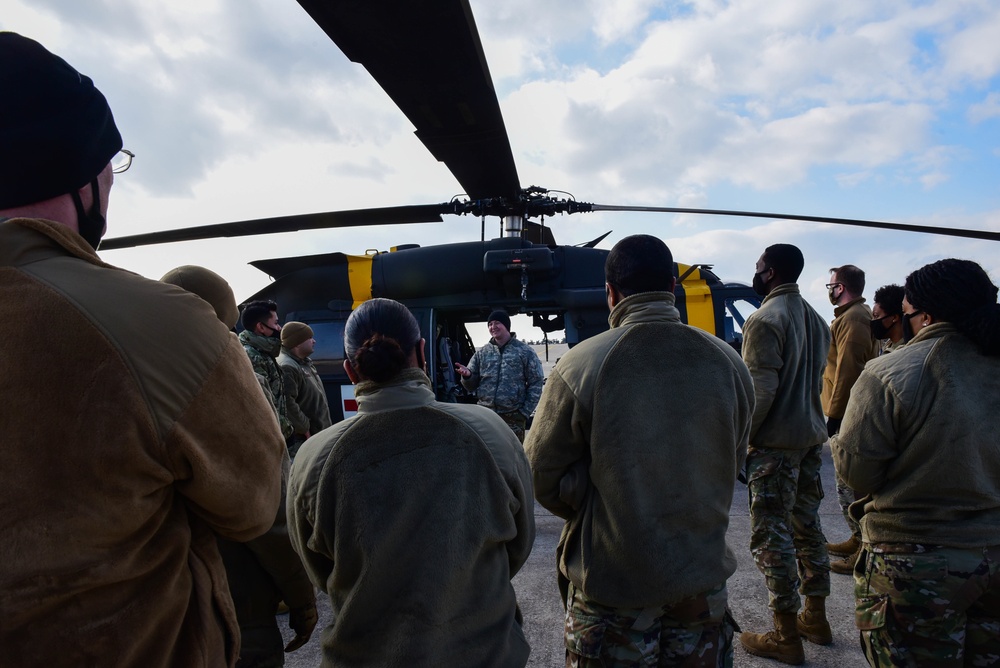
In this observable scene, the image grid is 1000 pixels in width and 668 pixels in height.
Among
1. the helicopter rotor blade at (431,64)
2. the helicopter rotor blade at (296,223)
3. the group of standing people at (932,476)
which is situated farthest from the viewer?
the helicopter rotor blade at (296,223)

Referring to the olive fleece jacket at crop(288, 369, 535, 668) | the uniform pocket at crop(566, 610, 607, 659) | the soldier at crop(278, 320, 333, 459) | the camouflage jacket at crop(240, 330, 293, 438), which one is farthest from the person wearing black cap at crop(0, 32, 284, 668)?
the soldier at crop(278, 320, 333, 459)

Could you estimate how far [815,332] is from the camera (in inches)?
123

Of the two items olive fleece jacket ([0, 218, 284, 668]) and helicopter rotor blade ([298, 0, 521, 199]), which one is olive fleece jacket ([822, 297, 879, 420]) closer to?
helicopter rotor blade ([298, 0, 521, 199])

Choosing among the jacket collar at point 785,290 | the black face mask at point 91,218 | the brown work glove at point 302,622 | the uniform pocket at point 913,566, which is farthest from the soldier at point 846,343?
the black face mask at point 91,218

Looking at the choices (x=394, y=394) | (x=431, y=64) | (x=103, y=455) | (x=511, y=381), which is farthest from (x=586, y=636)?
(x=511, y=381)

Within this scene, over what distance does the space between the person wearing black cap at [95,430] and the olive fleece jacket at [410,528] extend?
1.31 feet

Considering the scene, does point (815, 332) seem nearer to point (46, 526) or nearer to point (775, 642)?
point (775, 642)

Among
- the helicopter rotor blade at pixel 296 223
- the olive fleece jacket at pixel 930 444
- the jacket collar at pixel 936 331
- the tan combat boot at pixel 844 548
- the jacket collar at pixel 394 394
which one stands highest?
the helicopter rotor blade at pixel 296 223

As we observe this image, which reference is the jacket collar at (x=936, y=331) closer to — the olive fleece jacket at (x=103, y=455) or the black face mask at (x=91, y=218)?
the olive fleece jacket at (x=103, y=455)

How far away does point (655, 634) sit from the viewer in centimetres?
181

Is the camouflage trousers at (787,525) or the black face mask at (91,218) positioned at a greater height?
the black face mask at (91,218)

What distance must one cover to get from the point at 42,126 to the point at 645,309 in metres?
1.55

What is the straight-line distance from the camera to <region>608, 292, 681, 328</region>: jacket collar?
1.91 metres

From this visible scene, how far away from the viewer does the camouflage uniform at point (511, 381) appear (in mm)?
5645
